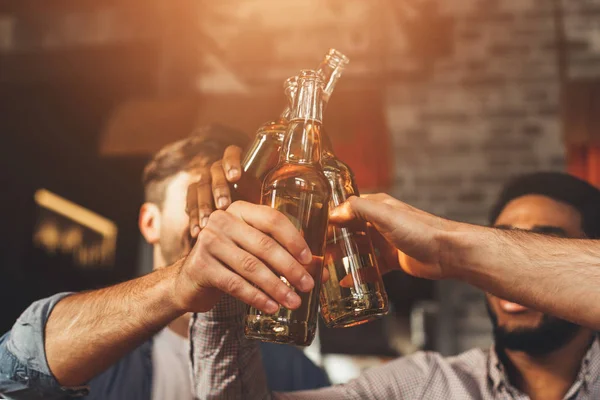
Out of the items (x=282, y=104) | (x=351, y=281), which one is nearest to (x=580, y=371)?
(x=351, y=281)

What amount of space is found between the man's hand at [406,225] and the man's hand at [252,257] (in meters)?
0.13

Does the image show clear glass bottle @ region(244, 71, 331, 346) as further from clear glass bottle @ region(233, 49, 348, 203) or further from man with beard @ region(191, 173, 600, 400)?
man with beard @ region(191, 173, 600, 400)

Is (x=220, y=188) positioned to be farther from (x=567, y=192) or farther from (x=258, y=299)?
(x=567, y=192)

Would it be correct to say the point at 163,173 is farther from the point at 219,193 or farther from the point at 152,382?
the point at 219,193

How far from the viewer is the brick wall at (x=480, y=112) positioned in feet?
11.3

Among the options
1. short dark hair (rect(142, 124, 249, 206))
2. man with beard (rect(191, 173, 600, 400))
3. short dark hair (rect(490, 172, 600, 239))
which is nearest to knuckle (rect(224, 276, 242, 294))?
man with beard (rect(191, 173, 600, 400))

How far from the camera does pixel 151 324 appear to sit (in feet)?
3.11

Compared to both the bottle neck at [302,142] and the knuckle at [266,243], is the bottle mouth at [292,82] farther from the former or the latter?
the knuckle at [266,243]

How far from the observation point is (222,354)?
118cm

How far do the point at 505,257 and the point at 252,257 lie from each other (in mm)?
391

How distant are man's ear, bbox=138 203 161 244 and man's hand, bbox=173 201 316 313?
0.92m

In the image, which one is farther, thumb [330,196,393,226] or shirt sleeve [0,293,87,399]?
shirt sleeve [0,293,87,399]

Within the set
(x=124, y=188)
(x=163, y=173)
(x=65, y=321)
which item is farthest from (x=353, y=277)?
(x=124, y=188)

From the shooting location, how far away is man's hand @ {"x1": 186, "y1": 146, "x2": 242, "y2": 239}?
3.20 feet
